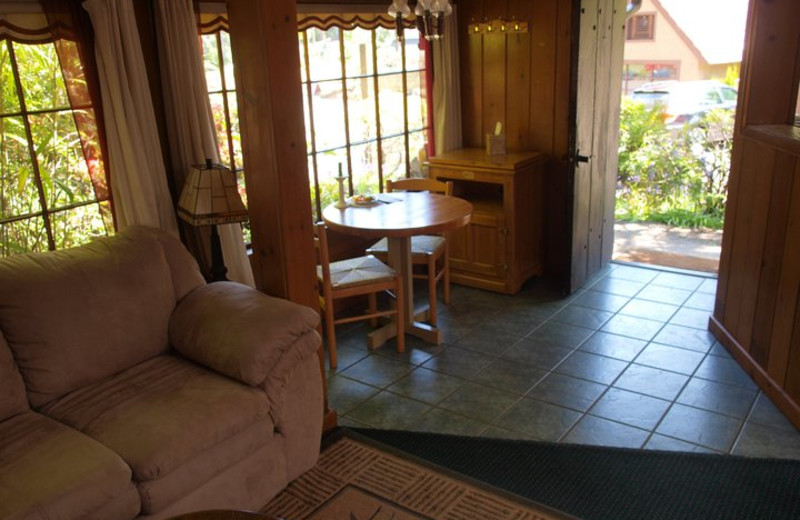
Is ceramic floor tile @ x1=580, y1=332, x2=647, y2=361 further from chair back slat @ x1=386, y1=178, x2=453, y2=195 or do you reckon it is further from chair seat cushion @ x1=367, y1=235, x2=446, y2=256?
chair back slat @ x1=386, y1=178, x2=453, y2=195

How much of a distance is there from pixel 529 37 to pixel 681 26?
5397mm

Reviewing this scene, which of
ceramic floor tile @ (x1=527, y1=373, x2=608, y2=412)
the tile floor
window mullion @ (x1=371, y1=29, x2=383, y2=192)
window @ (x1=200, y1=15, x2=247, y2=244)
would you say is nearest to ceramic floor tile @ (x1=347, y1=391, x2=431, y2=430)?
the tile floor

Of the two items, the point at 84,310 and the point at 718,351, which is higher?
the point at 84,310

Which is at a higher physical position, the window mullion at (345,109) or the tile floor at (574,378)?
the window mullion at (345,109)

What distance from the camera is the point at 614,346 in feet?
12.0

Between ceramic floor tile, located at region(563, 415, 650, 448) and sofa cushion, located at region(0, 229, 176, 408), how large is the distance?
179 centimetres

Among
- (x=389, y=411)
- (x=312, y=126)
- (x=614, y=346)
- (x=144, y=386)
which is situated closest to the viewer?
(x=144, y=386)

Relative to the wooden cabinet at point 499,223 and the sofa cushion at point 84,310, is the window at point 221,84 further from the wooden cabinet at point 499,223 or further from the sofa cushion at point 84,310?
the wooden cabinet at point 499,223

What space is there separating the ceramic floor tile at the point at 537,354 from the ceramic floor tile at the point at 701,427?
682 mm

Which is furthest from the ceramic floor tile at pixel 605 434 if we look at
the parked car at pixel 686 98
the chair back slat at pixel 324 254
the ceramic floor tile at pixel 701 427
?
the parked car at pixel 686 98

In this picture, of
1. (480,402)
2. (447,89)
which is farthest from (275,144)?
(447,89)

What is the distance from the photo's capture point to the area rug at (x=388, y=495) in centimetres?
239

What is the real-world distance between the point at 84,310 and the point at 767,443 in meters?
2.77

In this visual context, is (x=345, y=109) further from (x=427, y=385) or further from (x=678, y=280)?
(x=678, y=280)
